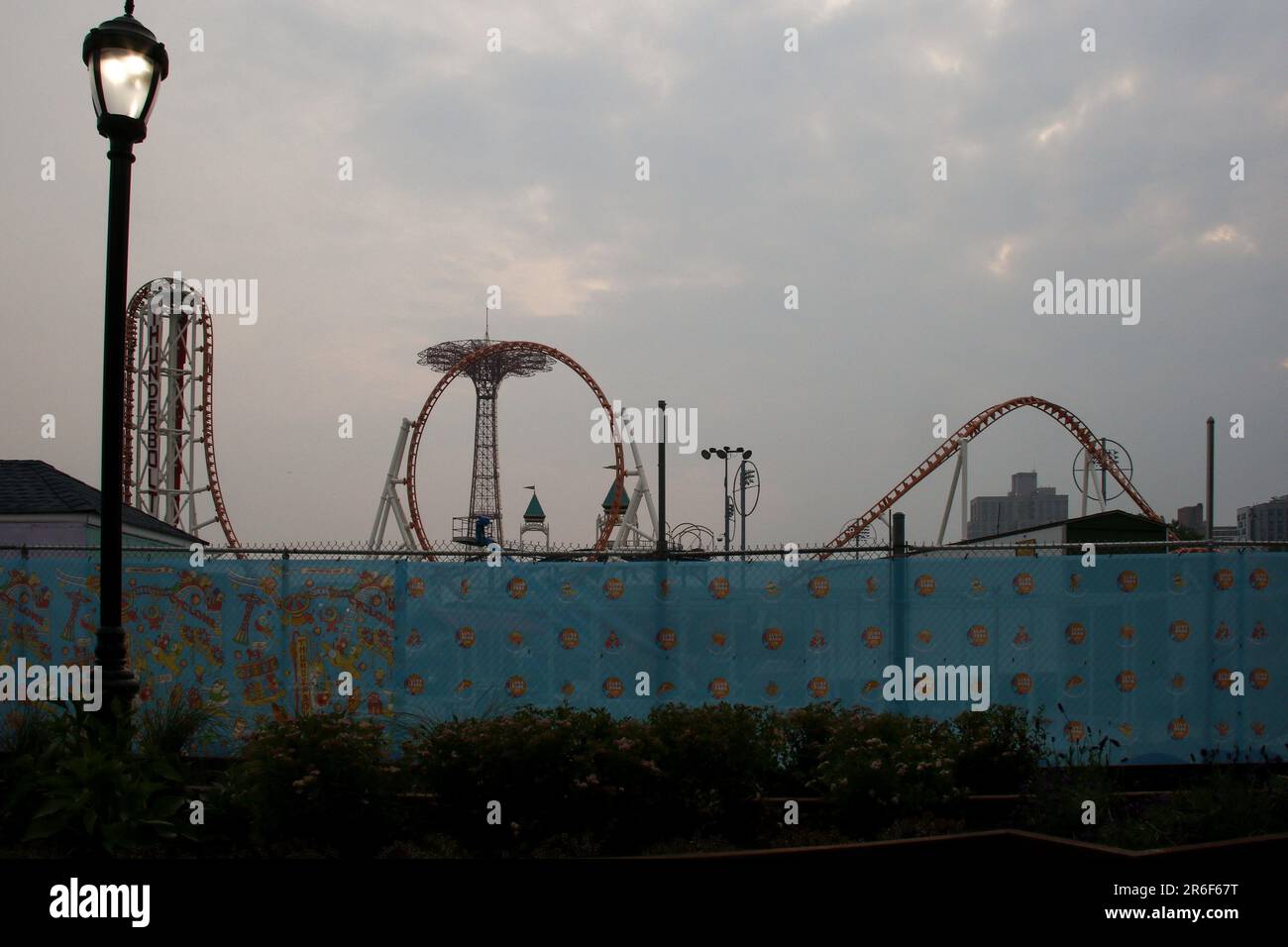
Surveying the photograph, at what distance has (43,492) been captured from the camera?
1706 centimetres

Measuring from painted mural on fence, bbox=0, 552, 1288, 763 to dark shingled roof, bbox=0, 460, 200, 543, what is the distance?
27.4 ft

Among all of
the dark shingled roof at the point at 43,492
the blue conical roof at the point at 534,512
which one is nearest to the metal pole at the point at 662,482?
the dark shingled roof at the point at 43,492

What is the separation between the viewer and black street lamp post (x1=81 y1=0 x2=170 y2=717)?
6.30 m

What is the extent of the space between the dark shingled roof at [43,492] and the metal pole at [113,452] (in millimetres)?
11565

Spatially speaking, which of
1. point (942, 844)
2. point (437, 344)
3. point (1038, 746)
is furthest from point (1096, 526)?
point (437, 344)

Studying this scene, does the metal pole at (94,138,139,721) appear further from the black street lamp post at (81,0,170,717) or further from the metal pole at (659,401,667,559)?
the metal pole at (659,401,667,559)

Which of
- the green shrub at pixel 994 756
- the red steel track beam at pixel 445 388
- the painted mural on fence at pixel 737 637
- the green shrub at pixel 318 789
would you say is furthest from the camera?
the red steel track beam at pixel 445 388

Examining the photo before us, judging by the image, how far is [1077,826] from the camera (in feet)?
21.2

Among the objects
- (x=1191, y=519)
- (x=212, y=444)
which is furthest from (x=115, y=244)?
(x=1191, y=519)

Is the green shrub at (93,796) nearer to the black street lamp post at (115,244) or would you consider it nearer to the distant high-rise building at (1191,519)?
the black street lamp post at (115,244)

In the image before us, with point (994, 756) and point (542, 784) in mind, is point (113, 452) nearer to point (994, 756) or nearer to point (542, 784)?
point (542, 784)

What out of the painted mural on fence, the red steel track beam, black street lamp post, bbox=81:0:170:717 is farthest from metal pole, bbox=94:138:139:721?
the red steel track beam

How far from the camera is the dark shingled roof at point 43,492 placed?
1653 centimetres

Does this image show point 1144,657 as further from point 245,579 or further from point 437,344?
point 437,344
